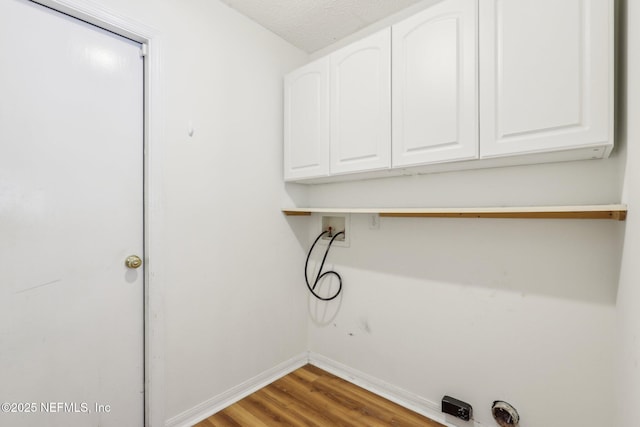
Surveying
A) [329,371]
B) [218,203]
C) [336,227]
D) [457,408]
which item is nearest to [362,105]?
[336,227]

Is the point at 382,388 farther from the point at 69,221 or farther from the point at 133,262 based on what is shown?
the point at 69,221

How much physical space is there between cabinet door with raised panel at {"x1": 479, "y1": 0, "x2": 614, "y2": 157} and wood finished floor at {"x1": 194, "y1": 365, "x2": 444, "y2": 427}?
5.00 feet

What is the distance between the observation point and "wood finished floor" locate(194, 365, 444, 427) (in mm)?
1574

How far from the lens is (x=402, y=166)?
Answer: 1.46 metres

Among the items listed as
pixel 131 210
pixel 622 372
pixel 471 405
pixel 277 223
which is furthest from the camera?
pixel 277 223

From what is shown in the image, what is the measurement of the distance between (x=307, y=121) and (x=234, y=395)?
1812 millimetres

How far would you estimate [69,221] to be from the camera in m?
1.21

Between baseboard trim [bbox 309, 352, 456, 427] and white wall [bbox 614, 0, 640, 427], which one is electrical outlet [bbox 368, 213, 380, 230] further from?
white wall [bbox 614, 0, 640, 427]

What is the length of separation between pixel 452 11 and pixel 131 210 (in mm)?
1778

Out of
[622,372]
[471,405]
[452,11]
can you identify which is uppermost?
[452,11]

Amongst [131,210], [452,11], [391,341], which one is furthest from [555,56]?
[131,210]

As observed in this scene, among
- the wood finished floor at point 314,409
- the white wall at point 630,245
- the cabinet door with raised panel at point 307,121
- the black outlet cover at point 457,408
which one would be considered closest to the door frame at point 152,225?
the wood finished floor at point 314,409

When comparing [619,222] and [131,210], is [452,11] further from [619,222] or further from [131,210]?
[131,210]

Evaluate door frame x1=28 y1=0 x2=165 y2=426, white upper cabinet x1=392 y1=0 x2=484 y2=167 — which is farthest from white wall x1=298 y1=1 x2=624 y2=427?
door frame x1=28 y1=0 x2=165 y2=426
